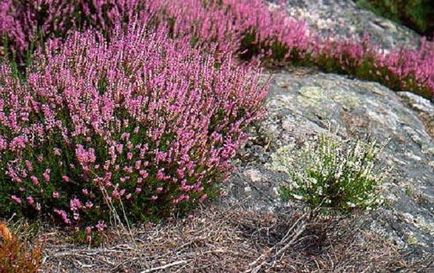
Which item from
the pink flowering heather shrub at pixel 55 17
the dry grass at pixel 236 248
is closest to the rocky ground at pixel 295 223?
the dry grass at pixel 236 248

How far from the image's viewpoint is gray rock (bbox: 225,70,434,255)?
397cm

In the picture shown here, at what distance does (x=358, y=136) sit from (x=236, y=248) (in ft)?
4.81

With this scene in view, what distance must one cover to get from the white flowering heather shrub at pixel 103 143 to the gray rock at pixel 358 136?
29cm

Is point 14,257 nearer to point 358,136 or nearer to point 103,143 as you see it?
point 103,143

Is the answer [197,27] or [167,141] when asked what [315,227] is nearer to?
[167,141]

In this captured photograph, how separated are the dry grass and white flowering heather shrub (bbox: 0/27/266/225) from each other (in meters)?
0.12

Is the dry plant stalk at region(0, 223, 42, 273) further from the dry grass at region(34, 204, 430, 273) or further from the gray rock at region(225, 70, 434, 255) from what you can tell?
the gray rock at region(225, 70, 434, 255)

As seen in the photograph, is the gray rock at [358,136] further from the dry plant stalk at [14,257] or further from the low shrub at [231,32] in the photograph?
the dry plant stalk at [14,257]

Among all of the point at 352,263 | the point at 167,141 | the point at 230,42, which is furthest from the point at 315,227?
the point at 230,42

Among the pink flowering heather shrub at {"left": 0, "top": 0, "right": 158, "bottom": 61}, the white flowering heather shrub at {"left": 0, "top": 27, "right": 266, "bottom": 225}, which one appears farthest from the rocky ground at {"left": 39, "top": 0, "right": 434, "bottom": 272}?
the pink flowering heather shrub at {"left": 0, "top": 0, "right": 158, "bottom": 61}

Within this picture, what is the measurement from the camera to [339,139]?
457cm

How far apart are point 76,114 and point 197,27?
6.49ft

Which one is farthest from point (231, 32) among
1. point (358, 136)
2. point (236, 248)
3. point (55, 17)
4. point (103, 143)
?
point (236, 248)

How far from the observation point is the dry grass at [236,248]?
337 cm
